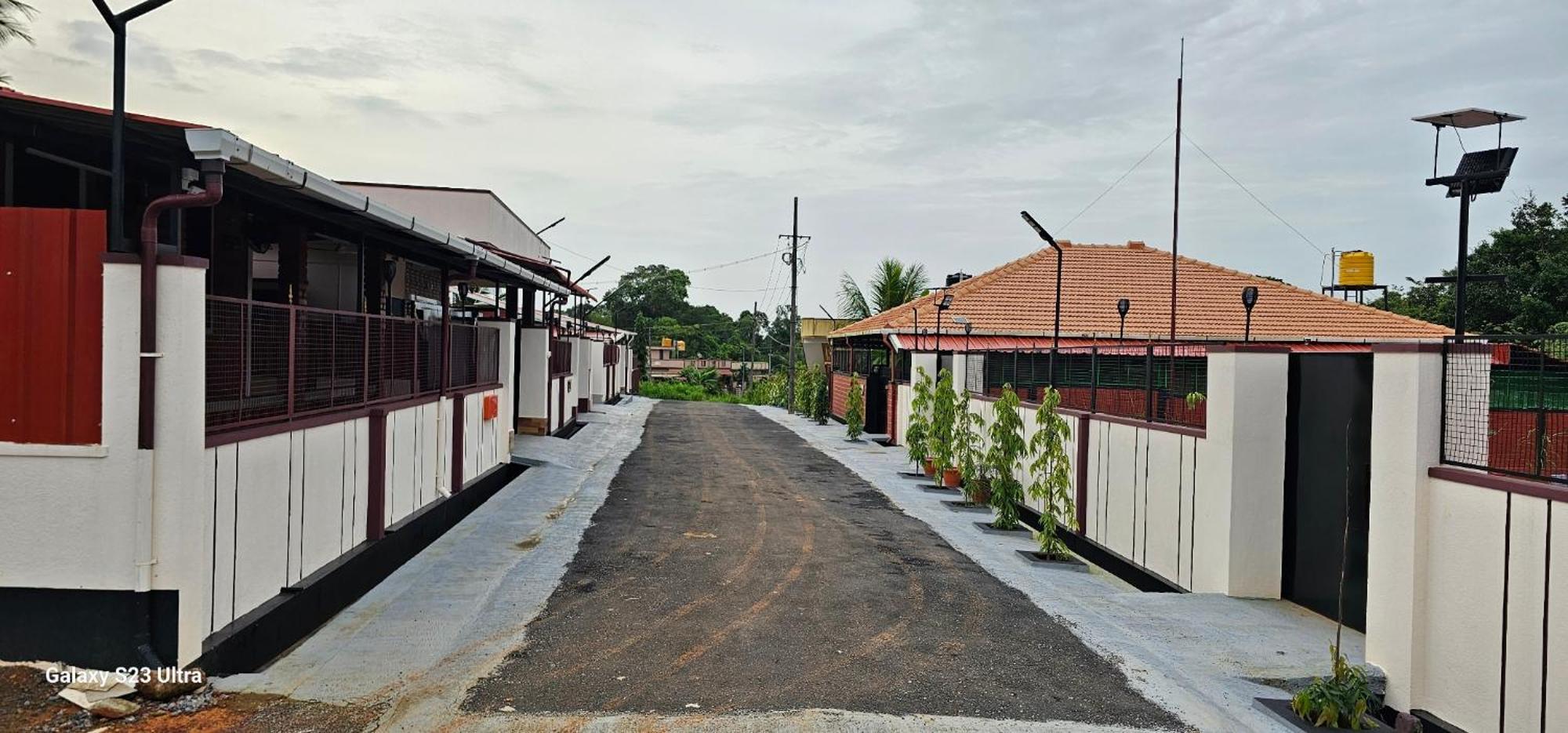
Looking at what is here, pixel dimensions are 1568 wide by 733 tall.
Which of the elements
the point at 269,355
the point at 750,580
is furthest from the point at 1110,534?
the point at 269,355

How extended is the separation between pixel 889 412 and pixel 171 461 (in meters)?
21.7

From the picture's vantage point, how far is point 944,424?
16.4 m

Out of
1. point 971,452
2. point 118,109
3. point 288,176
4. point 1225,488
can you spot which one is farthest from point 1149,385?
point 118,109

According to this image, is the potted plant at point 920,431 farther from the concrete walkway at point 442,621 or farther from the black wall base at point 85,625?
the black wall base at point 85,625

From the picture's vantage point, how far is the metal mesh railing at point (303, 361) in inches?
237

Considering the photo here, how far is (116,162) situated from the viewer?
5320 millimetres

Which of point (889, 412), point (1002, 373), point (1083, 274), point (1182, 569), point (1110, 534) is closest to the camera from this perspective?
point (1182, 569)

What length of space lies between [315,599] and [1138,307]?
24.8 m

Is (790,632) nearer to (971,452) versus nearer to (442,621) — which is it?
(442,621)

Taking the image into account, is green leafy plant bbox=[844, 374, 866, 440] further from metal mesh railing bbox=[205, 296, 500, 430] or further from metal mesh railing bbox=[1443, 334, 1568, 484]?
metal mesh railing bbox=[1443, 334, 1568, 484]

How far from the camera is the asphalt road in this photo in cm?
584

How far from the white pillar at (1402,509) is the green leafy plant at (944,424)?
34.0 ft

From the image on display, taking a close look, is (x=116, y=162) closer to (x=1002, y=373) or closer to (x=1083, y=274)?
(x=1002, y=373)

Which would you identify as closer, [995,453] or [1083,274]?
[995,453]
